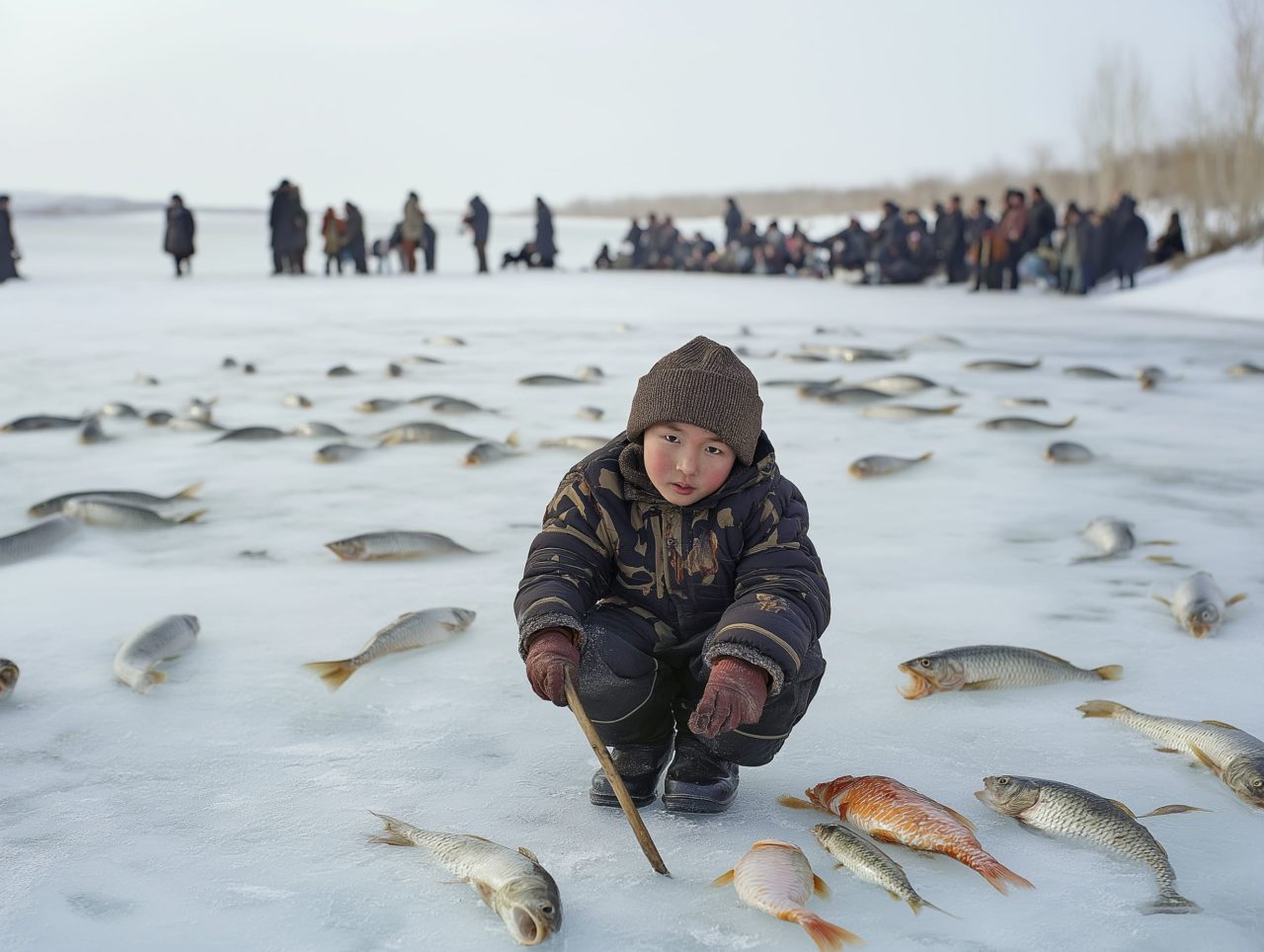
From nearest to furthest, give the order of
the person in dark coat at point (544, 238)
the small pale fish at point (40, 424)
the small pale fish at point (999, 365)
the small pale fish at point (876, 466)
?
the small pale fish at point (876, 466)
the small pale fish at point (40, 424)
the small pale fish at point (999, 365)
the person in dark coat at point (544, 238)

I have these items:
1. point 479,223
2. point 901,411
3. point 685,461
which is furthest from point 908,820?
point 479,223

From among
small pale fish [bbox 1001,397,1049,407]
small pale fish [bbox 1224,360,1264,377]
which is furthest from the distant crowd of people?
small pale fish [bbox 1001,397,1049,407]

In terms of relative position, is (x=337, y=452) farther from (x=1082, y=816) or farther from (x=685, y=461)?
(x=1082, y=816)

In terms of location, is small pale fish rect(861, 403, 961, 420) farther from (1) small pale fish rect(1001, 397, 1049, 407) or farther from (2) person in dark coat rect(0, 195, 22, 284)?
(2) person in dark coat rect(0, 195, 22, 284)

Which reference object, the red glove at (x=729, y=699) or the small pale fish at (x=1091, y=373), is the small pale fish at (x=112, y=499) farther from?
the small pale fish at (x=1091, y=373)

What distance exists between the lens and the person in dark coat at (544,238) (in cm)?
2686

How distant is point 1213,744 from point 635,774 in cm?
123

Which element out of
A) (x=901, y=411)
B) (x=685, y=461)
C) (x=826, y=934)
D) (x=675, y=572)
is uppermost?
(x=685, y=461)

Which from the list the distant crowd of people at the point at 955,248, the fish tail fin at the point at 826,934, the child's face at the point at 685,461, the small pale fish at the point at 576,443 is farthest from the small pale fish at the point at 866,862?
the distant crowd of people at the point at 955,248

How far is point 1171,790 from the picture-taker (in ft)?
8.45

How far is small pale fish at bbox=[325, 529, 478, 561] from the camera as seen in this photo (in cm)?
441

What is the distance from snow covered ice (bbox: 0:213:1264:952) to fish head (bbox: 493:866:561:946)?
59 mm

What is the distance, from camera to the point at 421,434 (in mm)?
6844

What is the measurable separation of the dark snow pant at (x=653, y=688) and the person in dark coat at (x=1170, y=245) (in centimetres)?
2190
